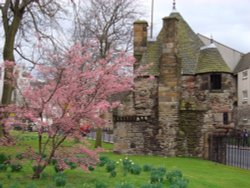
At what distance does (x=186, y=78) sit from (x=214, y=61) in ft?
6.08

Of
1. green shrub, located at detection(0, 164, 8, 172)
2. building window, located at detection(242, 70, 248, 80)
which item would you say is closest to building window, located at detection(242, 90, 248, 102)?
building window, located at detection(242, 70, 248, 80)

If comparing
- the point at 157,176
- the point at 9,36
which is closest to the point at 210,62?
the point at 9,36

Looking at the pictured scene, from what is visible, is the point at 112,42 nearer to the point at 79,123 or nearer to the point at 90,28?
the point at 90,28

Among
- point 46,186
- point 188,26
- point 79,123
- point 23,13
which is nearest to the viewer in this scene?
point 46,186

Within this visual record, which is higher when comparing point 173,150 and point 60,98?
point 60,98

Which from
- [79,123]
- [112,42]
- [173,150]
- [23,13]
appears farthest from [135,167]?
[112,42]

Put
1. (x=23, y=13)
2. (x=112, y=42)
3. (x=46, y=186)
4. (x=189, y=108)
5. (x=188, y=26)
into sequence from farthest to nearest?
1. (x=112, y=42)
2. (x=188, y=26)
3. (x=189, y=108)
4. (x=23, y=13)
5. (x=46, y=186)

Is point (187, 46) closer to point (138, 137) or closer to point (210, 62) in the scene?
point (210, 62)

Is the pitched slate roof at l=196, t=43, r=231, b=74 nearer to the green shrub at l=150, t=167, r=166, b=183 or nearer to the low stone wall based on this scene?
the low stone wall

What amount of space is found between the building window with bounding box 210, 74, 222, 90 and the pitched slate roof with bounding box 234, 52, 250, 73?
27.9m

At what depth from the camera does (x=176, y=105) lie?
22516 millimetres

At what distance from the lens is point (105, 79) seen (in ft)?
31.4

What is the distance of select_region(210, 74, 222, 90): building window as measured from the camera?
75.0ft

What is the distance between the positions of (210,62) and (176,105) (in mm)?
3167
